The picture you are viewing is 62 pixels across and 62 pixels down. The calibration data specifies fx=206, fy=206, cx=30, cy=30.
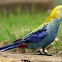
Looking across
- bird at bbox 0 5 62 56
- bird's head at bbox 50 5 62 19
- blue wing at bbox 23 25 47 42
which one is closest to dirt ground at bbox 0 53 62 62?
bird at bbox 0 5 62 56

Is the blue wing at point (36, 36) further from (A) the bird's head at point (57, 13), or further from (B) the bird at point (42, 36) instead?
(A) the bird's head at point (57, 13)

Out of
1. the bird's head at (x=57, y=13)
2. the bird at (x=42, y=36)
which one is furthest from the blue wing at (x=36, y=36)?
the bird's head at (x=57, y=13)

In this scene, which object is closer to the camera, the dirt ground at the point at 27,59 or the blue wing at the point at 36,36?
the dirt ground at the point at 27,59

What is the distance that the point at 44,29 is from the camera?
3826 mm

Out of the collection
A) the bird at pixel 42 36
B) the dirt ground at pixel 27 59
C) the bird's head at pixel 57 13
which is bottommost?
the dirt ground at pixel 27 59

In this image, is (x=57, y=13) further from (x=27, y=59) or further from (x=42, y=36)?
(x=27, y=59)

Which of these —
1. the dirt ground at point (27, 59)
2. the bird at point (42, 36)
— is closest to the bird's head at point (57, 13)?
the bird at point (42, 36)

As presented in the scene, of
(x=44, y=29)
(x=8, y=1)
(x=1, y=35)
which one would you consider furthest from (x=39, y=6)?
(x=44, y=29)

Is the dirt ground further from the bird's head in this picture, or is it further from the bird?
the bird's head

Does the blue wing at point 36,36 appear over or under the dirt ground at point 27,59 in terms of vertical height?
over

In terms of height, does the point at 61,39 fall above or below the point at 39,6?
below

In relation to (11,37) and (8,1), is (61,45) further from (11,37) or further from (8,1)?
(8,1)

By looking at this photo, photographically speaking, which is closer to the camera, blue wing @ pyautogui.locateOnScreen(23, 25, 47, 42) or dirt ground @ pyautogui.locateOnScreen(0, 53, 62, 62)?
dirt ground @ pyautogui.locateOnScreen(0, 53, 62, 62)

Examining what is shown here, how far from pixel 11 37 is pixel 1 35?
1257 mm
